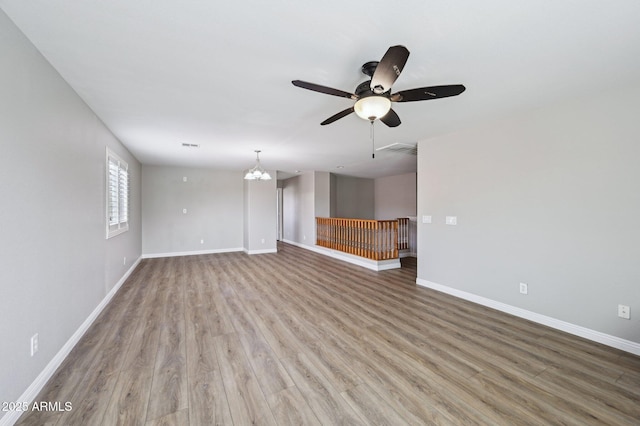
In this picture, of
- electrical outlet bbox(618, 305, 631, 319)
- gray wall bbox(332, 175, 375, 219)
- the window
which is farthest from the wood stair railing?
the window

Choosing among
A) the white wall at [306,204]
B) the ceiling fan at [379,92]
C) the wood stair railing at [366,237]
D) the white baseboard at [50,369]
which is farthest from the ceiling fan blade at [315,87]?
the white wall at [306,204]

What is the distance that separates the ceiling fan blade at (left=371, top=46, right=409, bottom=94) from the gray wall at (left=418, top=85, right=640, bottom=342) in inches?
93.3

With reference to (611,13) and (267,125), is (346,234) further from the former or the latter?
(611,13)

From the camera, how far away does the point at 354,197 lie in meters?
9.57

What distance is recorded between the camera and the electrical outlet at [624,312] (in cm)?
239

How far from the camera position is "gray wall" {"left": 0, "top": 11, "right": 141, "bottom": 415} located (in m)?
1.52

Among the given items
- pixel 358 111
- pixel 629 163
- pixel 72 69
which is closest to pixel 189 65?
pixel 72 69

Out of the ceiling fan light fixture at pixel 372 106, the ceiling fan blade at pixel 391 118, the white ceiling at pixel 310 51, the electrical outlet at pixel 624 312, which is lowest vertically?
the electrical outlet at pixel 624 312

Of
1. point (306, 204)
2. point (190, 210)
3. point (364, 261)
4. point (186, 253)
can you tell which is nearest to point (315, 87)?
point (364, 261)

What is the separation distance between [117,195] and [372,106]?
424 cm

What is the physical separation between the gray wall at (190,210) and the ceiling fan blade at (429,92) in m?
6.50

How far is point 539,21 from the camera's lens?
5.21 feet

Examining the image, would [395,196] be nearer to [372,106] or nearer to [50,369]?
[372,106]

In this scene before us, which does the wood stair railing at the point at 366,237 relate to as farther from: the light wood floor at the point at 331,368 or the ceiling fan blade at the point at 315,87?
the ceiling fan blade at the point at 315,87
